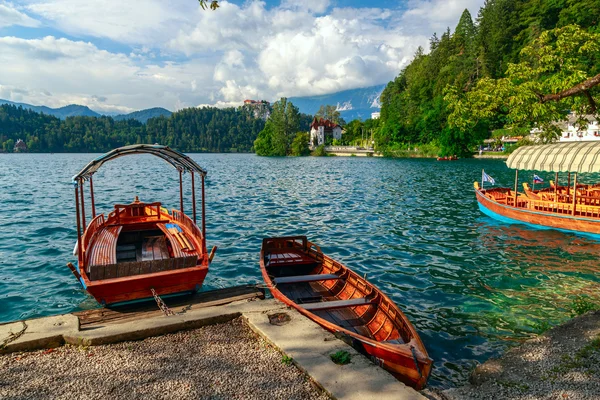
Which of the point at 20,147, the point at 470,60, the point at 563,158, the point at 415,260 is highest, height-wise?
the point at 470,60

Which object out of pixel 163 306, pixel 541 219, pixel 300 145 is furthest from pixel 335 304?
pixel 300 145

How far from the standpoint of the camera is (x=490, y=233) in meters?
21.2

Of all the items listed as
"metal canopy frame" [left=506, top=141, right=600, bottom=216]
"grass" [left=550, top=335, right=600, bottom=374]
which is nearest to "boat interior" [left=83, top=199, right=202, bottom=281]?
"grass" [left=550, top=335, right=600, bottom=374]

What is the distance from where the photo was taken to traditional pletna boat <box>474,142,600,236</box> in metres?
19.2

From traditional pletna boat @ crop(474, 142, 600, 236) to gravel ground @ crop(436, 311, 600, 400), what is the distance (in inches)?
554

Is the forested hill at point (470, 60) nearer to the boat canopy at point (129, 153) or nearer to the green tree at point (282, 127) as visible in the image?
the green tree at point (282, 127)

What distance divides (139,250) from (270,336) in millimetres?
9360

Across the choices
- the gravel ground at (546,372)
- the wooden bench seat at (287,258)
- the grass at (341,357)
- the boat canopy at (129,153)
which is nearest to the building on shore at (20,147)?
the boat canopy at (129,153)

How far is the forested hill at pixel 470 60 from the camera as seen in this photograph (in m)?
93.1

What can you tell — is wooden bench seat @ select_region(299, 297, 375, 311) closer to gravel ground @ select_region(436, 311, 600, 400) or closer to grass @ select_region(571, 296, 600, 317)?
gravel ground @ select_region(436, 311, 600, 400)

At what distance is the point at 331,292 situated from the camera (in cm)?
1087

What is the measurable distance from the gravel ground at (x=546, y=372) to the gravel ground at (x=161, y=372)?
2.31 metres

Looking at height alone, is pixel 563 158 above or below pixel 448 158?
above

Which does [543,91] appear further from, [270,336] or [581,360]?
[270,336]
